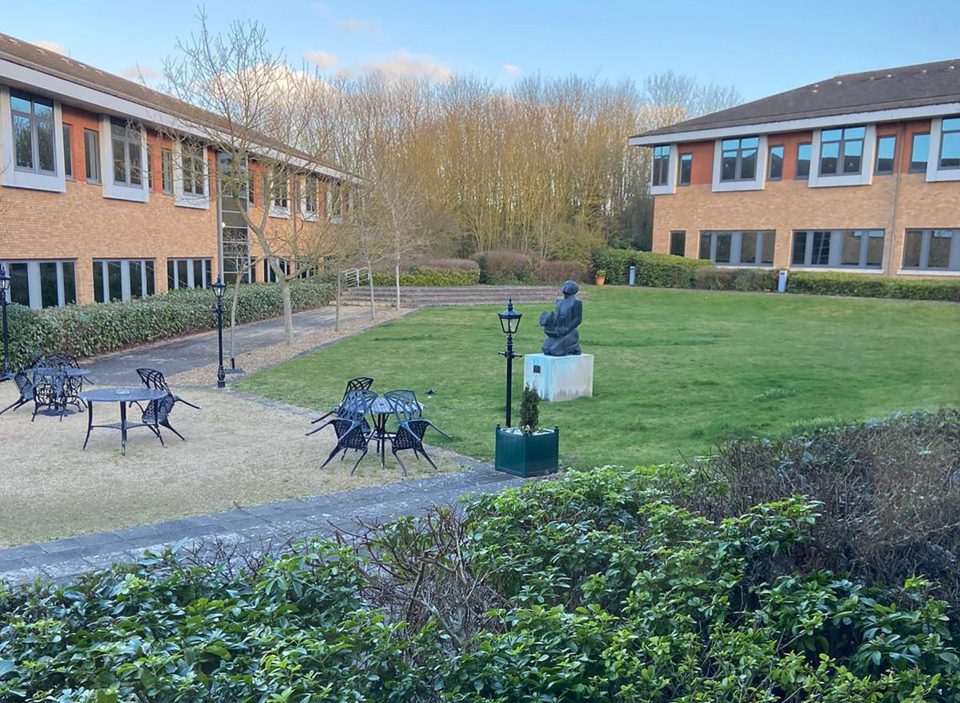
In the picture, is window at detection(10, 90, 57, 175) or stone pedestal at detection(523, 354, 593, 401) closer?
stone pedestal at detection(523, 354, 593, 401)

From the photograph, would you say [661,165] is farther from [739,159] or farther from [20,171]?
[20,171]

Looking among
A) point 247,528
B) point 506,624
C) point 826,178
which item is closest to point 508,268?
point 826,178

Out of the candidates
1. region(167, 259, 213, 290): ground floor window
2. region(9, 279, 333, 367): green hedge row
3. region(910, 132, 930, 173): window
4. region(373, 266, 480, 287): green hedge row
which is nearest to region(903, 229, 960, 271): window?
region(910, 132, 930, 173): window

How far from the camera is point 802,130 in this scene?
31969 mm

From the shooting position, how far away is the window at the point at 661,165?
3672 centimetres

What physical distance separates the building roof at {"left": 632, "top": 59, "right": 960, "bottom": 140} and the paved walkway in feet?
68.3

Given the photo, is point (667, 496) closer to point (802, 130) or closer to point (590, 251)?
point (802, 130)

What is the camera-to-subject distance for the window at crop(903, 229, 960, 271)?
29.1 meters

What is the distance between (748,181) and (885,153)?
220 inches

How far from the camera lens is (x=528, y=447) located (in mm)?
8227

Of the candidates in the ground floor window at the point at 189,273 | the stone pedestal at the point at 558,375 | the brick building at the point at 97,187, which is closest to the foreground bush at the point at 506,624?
the stone pedestal at the point at 558,375

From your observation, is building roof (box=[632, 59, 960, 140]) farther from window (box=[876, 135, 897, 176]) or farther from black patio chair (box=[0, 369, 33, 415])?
black patio chair (box=[0, 369, 33, 415])

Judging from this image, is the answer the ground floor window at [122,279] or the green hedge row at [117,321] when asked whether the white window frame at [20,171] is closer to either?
the ground floor window at [122,279]

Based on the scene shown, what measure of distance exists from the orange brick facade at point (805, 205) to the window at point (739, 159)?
62 cm
